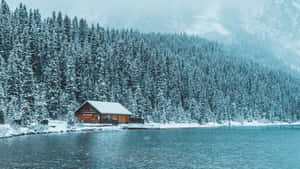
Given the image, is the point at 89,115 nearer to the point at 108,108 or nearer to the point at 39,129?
the point at 108,108

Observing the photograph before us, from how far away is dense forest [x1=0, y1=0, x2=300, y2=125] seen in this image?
6812 cm

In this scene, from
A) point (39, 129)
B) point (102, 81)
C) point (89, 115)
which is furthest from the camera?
point (102, 81)

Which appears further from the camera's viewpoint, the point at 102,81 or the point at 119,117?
the point at 102,81

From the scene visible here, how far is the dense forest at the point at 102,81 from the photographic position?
224 feet

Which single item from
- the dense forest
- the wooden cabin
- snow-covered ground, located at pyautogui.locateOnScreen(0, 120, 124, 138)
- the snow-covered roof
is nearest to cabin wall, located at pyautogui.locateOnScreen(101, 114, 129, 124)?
the wooden cabin

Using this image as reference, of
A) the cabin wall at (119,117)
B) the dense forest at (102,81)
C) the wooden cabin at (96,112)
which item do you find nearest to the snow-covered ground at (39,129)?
the dense forest at (102,81)

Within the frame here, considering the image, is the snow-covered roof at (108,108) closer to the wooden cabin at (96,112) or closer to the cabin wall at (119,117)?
the wooden cabin at (96,112)

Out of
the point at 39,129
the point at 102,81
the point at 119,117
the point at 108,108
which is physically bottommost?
the point at 39,129

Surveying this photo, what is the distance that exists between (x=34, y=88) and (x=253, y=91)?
130 m

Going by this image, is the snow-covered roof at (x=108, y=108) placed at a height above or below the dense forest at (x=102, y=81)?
below

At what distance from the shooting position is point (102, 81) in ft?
320

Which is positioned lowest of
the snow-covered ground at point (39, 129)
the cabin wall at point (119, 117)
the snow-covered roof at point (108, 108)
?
the snow-covered ground at point (39, 129)

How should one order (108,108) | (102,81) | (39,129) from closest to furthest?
(39,129) → (108,108) → (102,81)

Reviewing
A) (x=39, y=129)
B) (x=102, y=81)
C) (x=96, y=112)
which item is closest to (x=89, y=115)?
(x=96, y=112)
